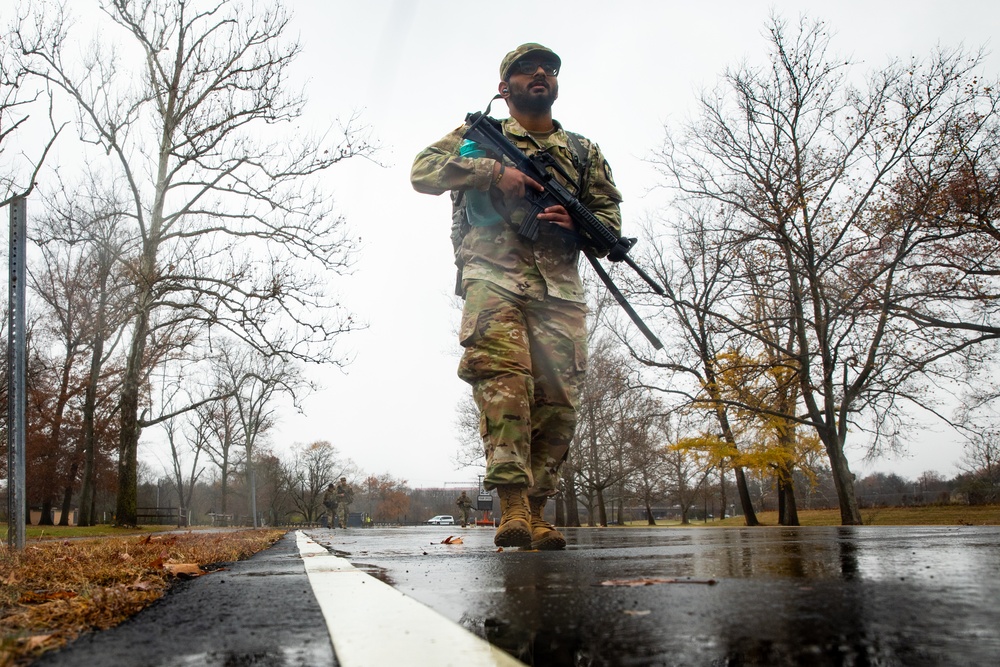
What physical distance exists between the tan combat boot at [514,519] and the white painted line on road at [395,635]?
1777 millimetres

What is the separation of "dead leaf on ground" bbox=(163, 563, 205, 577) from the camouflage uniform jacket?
188 centimetres

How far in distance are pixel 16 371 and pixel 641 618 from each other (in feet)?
13.0

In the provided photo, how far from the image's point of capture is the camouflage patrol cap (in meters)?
4.21

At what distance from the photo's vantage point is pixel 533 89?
4.24m

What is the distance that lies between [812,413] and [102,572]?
21007mm

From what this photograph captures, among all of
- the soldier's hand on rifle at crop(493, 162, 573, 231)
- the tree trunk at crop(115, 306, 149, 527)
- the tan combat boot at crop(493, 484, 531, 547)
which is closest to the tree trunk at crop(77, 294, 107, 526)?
the tree trunk at crop(115, 306, 149, 527)

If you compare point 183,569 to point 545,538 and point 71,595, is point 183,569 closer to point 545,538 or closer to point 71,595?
point 71,595

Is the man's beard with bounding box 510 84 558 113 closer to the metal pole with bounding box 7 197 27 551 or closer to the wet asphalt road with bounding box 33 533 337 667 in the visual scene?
the metal pole with bounding box 7 197 27 551

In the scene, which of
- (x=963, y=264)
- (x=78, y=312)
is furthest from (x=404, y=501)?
(x=963, y=264)

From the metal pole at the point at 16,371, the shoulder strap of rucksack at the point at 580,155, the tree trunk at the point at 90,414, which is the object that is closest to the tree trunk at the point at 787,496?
the tree trunk at the point at 90,414

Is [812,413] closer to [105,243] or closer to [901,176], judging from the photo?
[901,176]

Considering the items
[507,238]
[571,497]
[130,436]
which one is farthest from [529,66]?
[571,497]

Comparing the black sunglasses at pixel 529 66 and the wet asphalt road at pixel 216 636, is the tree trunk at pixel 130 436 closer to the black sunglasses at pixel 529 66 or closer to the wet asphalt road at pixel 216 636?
the black sunglasses at pixel 529 66

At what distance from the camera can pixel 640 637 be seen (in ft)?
3.65
